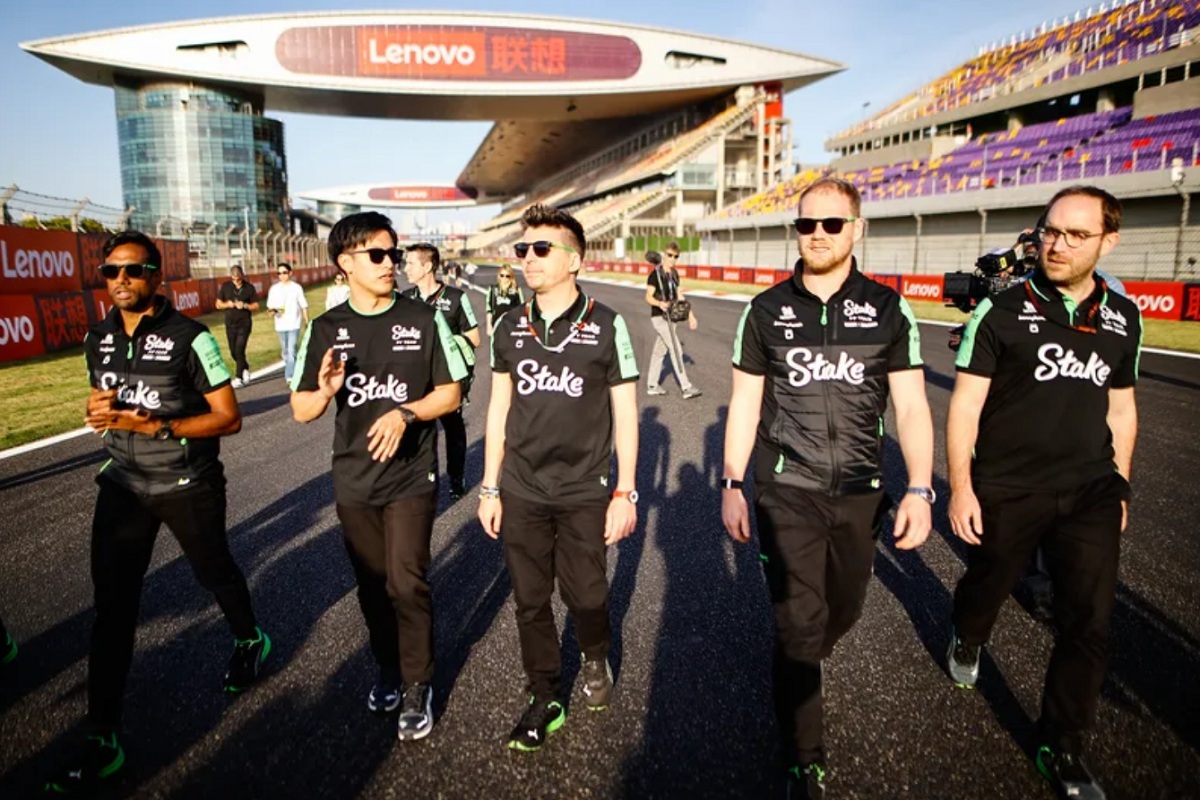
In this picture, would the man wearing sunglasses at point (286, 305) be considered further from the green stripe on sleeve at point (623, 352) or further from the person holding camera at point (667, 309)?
the green stripe on sleeve at point (623, 352)

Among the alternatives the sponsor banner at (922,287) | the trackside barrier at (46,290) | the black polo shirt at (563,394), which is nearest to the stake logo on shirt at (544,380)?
the black polo shirt at (563,394)

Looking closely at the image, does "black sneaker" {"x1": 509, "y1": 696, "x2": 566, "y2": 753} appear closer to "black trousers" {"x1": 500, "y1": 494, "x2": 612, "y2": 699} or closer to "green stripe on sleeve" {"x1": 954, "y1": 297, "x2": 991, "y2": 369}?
"black trousers" {"x1": 500, "y1": 494, "x2": 612, "y2": 699}

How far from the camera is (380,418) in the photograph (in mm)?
2809

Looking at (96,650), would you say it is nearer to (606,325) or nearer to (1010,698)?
(606,325)

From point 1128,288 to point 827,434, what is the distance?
62.6ft

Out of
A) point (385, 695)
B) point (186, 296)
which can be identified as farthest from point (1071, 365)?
point (186, 296)

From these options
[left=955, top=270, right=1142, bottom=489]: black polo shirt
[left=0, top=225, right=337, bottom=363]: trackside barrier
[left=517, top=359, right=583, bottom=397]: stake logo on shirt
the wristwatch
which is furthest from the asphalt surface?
[left=0, top=225, right=337, bottom=363]: trackside barrier

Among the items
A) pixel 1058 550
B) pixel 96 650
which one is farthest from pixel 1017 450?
pixel 96 650

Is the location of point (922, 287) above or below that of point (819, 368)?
above

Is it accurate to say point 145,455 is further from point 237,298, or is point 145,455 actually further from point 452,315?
point 237,298

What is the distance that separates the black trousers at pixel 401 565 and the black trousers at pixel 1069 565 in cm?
231

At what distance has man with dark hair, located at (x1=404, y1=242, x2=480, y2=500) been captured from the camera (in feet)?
19.3

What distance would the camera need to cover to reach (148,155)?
6319 centimetres

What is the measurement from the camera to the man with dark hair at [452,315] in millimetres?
5895
